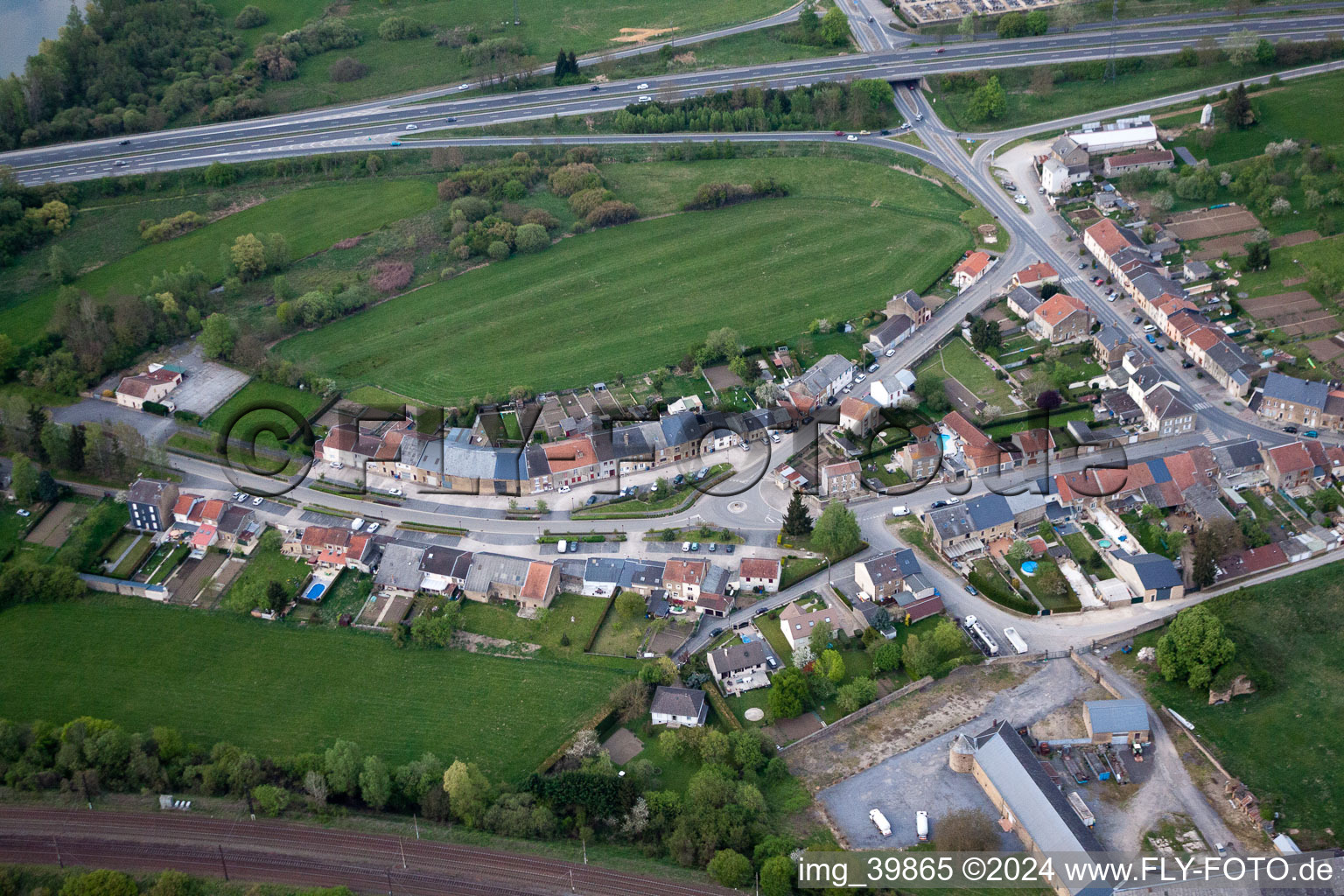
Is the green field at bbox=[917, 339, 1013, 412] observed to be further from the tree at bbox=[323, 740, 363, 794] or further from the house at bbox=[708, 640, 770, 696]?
the tree at bbox=[323, 740, 363, 794]

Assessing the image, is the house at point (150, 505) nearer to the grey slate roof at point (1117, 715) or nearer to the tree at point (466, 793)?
the tree at point (466, 793)

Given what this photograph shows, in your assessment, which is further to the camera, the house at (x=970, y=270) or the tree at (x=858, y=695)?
the house at (x=970, y=270)

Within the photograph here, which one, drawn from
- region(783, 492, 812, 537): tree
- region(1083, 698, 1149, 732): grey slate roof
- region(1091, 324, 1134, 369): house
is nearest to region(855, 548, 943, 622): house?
region(783, 492, 812, 537): tree

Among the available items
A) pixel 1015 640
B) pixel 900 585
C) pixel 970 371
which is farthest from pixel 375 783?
pixel 970 371

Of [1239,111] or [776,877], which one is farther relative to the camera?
[1239,111]

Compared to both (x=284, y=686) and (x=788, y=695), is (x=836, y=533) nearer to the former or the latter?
(x=788, y=695)

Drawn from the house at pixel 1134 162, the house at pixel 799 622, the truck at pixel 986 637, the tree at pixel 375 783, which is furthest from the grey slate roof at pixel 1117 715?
the house at pixel 1134 162
